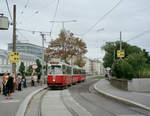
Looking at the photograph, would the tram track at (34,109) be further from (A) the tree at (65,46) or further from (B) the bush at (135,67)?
(A) the tree at (65,46)

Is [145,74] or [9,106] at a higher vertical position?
[145,74]

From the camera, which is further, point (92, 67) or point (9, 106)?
point (92, 67)

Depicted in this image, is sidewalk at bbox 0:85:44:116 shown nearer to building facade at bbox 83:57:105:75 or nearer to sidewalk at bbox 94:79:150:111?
sidewalk at bbox 94:79:150:111

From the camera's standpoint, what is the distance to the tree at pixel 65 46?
3857 centimetres

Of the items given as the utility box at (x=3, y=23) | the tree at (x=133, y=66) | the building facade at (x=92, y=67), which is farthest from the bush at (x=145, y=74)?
the building facade at (x=92, y=67)

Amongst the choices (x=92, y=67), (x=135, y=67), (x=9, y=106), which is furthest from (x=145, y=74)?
(x=92, y=67)

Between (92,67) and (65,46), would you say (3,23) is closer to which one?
(65,46)

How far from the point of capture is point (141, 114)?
891 cm

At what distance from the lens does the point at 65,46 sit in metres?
39.1

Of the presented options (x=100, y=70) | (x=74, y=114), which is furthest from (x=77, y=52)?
(x=100, y=70)

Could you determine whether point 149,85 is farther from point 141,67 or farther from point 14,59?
point 14,59

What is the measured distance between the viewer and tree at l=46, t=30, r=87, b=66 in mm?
38572

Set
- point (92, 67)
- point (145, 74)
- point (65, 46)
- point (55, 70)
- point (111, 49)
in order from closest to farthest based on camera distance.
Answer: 1. point (145, 74)
2. point (55, 70)
3. point (65, 46)
4. point (111, 49)
5. point (92, 67)

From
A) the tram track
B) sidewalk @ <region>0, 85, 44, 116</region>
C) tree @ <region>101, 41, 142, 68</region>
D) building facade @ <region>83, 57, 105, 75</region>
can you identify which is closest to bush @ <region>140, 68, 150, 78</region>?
the tram track
